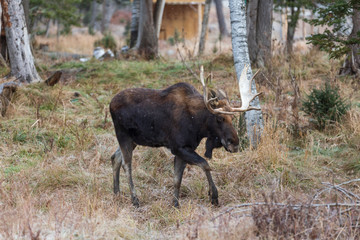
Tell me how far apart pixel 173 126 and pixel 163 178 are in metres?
1.66

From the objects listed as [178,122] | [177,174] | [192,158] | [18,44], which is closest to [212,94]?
[178,122]

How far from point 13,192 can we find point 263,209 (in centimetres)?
332

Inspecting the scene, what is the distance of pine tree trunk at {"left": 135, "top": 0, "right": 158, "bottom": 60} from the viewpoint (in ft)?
57.9

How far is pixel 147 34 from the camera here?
1772 centimetres

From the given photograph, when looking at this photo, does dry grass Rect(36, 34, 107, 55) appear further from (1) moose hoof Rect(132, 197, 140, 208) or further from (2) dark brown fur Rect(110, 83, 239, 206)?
(1) moose hoof Rect(132, 197, 140, 208)

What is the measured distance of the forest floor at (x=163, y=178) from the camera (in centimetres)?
525

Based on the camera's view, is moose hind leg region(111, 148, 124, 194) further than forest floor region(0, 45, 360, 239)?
Yes

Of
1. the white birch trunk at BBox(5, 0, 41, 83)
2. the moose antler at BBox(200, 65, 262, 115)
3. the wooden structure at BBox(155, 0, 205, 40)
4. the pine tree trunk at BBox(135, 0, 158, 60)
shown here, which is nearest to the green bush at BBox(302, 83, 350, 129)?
the moose antler at BBox(200, 65, 262, 115)

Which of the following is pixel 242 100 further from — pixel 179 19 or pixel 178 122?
pixel 179 19

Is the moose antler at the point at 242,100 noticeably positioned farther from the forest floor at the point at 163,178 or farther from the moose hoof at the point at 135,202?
the moose hoof at the point at 135,202

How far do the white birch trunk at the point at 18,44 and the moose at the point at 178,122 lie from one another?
589cm

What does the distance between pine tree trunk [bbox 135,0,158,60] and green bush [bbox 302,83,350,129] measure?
8.67m

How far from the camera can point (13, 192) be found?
256 inches

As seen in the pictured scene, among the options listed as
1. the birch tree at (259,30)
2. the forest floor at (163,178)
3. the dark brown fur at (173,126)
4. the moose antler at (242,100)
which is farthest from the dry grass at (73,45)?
the moose antler at (242,100)
